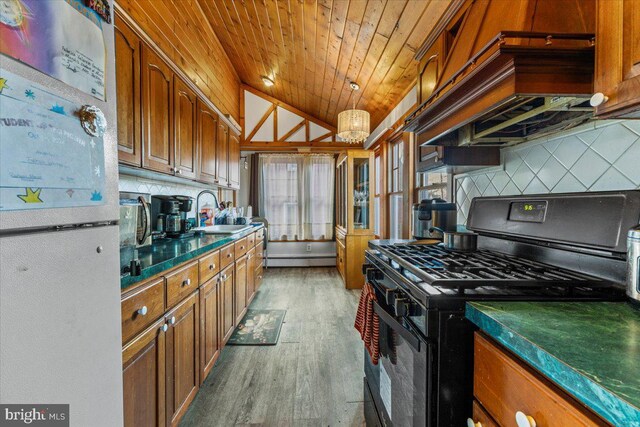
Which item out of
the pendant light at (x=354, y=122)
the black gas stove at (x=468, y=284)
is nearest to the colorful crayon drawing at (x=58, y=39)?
the black gas stove at (x=468, y=284)

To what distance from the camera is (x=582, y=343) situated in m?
0.51

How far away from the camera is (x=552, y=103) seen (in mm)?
953

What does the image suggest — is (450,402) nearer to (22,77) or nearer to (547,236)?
(547,236)

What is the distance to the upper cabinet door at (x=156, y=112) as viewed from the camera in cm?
163

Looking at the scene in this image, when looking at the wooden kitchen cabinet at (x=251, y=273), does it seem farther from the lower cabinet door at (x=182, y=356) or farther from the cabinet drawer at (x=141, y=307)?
the cabinet drawer at (x=141, y=307)

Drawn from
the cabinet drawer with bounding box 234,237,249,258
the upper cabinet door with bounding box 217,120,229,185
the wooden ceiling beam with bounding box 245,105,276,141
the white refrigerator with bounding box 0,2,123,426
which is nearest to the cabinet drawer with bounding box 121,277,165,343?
the white refrigerator with bounding box 0,2,123,426

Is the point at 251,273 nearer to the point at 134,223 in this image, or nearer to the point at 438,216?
the point at 134,223

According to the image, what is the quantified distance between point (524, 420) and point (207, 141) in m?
2.90

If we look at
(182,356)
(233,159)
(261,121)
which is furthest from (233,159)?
(182,356)

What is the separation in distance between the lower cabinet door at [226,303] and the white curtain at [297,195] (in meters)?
2.96

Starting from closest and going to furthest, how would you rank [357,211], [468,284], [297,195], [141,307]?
[468,284] → [141,307] → [357,211] → [297,195]

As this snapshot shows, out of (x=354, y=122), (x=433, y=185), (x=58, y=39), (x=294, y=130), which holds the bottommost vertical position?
(x=433, y=185)

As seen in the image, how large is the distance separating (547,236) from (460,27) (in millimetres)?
1059

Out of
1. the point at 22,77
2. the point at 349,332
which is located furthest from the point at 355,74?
the point at 22,77
